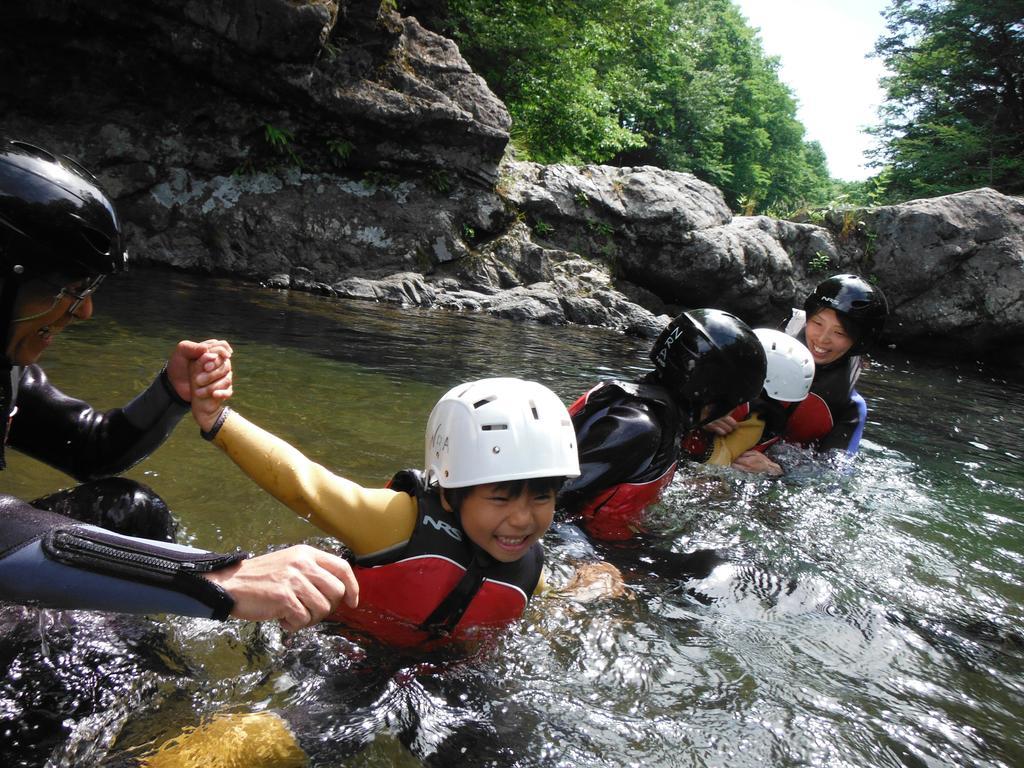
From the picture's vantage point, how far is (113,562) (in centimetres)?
188

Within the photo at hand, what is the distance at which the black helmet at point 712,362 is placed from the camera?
4215 mm

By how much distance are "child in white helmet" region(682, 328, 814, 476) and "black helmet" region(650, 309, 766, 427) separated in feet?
3.58

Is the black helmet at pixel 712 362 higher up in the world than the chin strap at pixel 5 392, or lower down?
higher up

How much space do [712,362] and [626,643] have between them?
169cm

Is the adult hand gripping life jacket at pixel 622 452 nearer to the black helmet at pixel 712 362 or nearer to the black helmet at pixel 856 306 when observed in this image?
the black helmet at pixel 712 362

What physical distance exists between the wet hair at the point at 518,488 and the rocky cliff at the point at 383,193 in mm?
10975

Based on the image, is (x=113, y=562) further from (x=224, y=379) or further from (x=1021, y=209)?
(x=1021, y=209)

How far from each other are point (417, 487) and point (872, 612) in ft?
8.70

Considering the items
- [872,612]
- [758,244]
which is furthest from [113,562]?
[758,244]

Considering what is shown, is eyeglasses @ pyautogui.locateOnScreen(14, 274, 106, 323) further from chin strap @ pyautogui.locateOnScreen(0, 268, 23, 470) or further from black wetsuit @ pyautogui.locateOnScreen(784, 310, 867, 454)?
black wetsuit @ pyautogui.locateOnScreen(784, 310, 867, 454)

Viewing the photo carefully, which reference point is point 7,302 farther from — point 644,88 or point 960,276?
point 644,88

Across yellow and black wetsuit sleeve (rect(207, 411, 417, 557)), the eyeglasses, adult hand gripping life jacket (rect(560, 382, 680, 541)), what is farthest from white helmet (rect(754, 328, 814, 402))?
the eyeglasses

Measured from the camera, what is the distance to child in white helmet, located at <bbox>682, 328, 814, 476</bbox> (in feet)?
17.8

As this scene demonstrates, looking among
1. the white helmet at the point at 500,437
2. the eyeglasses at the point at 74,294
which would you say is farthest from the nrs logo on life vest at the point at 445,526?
the eyeglasses at the point at 74,294
